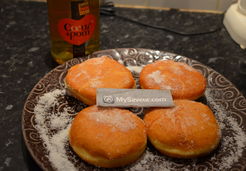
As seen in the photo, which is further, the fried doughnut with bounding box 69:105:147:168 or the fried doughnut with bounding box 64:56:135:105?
the fried doughnut with bounding box 64:56:135:105

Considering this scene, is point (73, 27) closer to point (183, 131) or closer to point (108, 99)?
point (108, 99)

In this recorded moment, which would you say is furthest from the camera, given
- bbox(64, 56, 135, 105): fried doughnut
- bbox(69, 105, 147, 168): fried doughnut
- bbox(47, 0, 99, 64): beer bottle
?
bbox(47, 0, 99, 64): beer bottle

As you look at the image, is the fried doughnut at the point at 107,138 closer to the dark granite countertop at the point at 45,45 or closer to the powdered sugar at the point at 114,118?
the powdered sugar at the point at 114,118

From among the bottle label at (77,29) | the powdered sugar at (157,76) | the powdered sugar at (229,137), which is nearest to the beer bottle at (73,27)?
the bottle label at (77,29)

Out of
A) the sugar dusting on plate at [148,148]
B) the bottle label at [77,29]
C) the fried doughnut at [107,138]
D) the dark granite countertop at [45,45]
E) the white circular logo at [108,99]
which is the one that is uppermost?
the bottle label at [77,29]

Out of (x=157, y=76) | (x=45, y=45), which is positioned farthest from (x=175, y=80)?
(x=45, y=45)

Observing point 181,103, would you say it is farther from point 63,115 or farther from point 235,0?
→ point 235,0

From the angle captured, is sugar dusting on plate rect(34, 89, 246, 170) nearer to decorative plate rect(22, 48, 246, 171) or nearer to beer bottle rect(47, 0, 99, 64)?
decorative plate rect(22, 48, 246, 171)

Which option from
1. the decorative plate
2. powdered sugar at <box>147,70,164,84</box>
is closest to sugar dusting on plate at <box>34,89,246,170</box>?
the decorative plate

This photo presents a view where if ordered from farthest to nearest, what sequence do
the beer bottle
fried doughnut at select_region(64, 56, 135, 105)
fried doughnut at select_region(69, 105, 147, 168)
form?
the beer bottle < fried doughnut at select_region(64, 56, 135, 105) < fried doughnut at select_region(69, 105, 147, 168)
